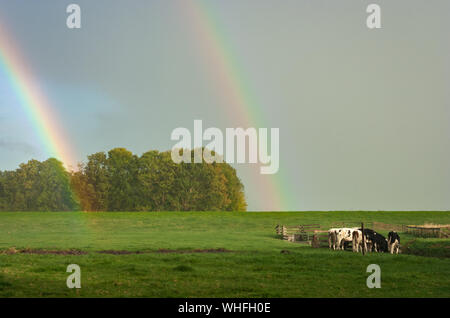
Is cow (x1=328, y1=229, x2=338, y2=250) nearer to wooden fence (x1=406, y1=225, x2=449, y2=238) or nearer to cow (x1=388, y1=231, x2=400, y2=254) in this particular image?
cow (x1=388, y1=231, x2=400, y2=254)

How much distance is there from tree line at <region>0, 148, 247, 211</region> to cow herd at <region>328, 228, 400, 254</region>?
6174cm

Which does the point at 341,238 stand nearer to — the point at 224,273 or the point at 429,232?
the point at 224,273

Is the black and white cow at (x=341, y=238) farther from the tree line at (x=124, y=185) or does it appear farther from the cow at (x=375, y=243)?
the tree line at (x=124, y=185)

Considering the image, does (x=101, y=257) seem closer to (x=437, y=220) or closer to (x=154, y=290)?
(x=154, y=290)

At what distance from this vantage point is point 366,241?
3500cm

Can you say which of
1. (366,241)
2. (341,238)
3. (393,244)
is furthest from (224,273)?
(393,244)

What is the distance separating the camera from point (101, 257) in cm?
2931

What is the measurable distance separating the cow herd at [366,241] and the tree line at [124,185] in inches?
2431

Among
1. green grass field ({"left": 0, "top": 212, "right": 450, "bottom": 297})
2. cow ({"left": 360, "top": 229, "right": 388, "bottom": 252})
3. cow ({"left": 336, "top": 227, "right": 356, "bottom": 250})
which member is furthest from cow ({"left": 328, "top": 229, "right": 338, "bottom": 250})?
green grass field ({"left": 0, "top": 212, "right": 450, "bottom": 297})

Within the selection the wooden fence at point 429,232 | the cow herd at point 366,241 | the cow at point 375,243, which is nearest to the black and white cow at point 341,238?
the cow herd at point 366,241

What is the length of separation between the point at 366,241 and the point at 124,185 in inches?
2771

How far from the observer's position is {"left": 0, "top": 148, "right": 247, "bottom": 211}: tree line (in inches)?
3839
